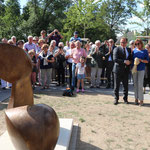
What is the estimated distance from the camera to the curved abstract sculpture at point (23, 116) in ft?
7.81

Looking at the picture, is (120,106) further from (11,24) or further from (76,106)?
(11,24)

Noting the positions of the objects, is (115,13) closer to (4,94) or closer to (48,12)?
(48,12)

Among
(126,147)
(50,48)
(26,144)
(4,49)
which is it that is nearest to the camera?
(26,144)

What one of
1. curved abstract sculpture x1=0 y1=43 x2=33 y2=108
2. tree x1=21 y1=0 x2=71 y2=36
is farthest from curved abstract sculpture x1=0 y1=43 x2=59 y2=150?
tree x1=21 y1=0 x2=71 y2=36

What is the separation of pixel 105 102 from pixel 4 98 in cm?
355

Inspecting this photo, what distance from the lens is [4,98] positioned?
692cm

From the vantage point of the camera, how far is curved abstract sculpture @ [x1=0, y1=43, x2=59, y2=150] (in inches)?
93.7

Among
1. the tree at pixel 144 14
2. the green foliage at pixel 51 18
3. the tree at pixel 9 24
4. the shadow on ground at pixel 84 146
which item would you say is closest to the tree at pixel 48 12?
the green foliage at pixel 51 18

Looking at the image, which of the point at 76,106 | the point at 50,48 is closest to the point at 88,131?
→ the point at 76,106

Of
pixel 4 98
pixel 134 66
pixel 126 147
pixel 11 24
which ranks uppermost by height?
pixel 11 24

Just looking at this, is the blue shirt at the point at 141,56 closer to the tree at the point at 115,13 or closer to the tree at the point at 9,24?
the tree at the point at 9,24

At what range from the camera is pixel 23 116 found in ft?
8.06

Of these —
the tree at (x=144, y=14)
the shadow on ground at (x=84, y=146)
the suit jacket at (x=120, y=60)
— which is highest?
the tree at (x=144, y=14)

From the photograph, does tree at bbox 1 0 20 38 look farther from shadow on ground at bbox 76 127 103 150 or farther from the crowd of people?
shadow on ground at bbox 76 127 103 150
